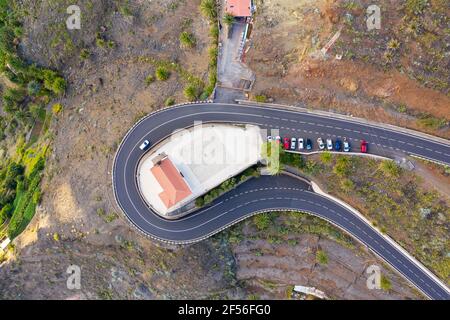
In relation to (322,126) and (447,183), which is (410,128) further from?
(322,126)

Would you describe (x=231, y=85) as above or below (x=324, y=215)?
above

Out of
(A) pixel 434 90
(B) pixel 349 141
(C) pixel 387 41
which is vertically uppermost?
(C) pixel 387 41

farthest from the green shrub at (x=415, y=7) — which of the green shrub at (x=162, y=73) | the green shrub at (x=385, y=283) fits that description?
the green shrub at (x=385, y=283)

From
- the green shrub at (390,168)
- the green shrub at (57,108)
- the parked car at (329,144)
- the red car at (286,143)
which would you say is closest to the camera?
the green shrub at (390,168)

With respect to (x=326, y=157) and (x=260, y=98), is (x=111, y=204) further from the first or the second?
(x=326, y=157)

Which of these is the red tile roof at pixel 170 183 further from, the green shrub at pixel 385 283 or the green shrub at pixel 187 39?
the green shrub at pixel 385 283

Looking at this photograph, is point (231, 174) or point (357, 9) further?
point (231, 174)

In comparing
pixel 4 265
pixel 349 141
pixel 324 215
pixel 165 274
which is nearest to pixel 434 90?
pixel 349 141
